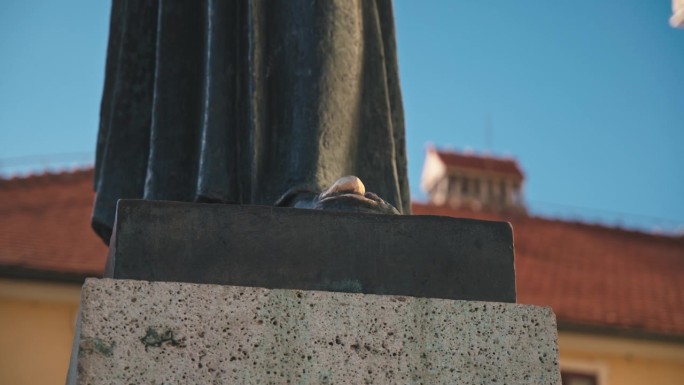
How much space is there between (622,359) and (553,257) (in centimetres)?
421

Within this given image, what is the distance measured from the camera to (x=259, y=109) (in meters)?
3.04

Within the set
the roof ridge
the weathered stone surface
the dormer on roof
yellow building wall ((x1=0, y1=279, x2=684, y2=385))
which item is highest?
the dormer on roof

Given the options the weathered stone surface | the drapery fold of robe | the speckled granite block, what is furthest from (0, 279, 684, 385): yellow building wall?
the speckled granite block

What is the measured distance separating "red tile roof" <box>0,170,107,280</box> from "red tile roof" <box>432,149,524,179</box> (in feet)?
72.6

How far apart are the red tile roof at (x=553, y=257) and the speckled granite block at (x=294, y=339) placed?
1533 cm

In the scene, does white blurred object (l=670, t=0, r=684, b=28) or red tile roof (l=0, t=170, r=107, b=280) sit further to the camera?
red tile roof (l=0, t=170, r=107, b=280)

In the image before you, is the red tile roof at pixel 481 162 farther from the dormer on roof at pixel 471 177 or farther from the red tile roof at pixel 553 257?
the red tile roof at pixel 553 257

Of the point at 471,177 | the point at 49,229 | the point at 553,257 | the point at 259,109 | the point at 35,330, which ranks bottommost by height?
the point at 259,109

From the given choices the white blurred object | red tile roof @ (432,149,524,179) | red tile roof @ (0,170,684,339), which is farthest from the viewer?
red tile roof @ (432,149,524,179)

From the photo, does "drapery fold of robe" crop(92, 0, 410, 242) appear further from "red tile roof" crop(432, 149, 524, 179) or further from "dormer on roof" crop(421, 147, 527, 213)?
"red tile roof" crop(432, 149, 524, 179)

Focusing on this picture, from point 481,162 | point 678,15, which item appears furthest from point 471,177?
point 678,15

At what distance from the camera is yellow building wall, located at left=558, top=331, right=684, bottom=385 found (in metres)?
18.7

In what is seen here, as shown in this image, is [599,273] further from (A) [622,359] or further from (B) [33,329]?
(B) [33,329]

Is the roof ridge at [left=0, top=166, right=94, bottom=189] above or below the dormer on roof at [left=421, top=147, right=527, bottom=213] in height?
below
